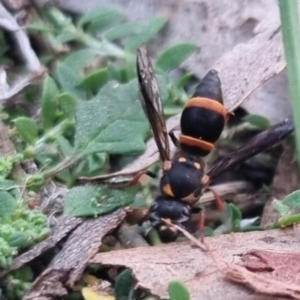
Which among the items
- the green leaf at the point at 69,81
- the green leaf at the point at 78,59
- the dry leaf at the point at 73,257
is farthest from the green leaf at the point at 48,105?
the dry leaf at the point at 73,257

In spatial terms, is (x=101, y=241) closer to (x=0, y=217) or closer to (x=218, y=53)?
(x=0, y=217)

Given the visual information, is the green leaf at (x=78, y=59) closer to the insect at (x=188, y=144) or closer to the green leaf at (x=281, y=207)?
the insect at (x=188, y=144)

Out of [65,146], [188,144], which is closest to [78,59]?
[65,146]

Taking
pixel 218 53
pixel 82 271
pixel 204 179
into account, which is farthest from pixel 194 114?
pixel 82 271

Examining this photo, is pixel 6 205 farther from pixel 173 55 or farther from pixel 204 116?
pixel 173 55

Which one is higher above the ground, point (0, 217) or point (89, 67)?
point (89, 67)

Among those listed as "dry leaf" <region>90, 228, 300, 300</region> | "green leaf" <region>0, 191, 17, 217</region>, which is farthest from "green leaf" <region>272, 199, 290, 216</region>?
"green leaf" <region>0, 191, 17, 217</region>
